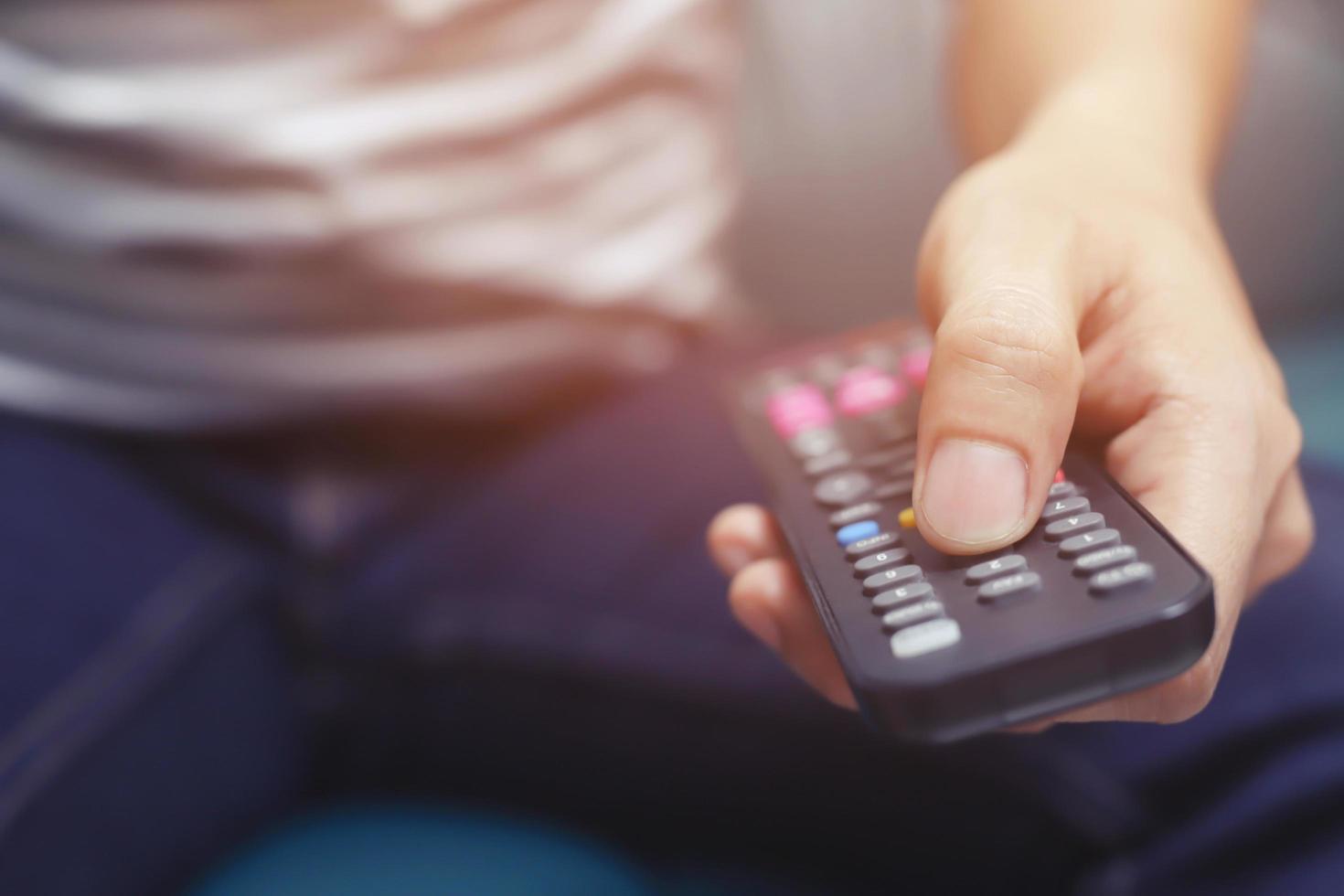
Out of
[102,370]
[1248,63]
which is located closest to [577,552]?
[102,370]

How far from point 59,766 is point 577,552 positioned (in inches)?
6.8

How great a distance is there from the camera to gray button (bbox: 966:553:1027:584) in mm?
229

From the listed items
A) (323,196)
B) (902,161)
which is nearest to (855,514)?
(323,196)

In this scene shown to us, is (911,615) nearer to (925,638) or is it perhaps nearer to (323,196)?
(925,638)

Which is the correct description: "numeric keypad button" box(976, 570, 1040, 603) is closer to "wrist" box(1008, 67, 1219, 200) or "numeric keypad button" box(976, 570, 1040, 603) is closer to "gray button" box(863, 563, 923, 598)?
"gray button" box(863, 563, 923, 598)

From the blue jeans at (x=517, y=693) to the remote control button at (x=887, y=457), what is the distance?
80 mm

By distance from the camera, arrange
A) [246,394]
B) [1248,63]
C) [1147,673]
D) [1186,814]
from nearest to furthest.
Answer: [1147,673] → [1186,814] → [246,394] → [1248,63]

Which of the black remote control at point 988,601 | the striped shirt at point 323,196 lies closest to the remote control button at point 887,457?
the black remote control at point 988,601

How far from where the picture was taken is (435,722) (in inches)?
15.8

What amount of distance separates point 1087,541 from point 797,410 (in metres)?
0.14

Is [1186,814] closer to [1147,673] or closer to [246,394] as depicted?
[1147,673]

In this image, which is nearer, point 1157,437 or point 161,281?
point 1157,437

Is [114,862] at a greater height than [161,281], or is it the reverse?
[161,281]

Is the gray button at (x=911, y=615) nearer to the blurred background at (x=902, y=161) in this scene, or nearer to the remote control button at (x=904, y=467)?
the remote control button at (x=904, y=467)
